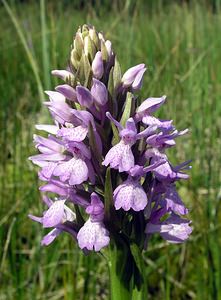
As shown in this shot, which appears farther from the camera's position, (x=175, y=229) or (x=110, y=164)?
(x=175, y=229)

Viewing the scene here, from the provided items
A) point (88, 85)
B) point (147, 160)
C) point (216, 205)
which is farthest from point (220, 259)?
point (88, 85)

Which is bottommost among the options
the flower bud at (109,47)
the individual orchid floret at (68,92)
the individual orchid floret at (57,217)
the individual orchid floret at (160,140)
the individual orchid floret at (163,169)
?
the individual orchid floret at (57,217)

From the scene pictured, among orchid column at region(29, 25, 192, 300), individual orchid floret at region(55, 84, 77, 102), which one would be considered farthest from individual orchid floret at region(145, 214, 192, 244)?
individual orchid floret at region(55, 84, 77, 102)

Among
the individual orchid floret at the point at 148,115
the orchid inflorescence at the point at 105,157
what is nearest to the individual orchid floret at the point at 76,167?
the orchid inflorescence at the point at 105,157

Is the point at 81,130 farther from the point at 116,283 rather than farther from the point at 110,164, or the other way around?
the point at 116,283

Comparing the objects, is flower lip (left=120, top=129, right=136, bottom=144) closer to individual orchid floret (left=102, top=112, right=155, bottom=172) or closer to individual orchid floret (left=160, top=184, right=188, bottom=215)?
individual orchid floret (left=102, top=112, right=155, bottom=172)

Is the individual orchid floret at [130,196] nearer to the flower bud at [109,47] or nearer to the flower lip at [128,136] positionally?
the flower lip at [128,136]

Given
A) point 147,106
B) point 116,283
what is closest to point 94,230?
point 116,283
